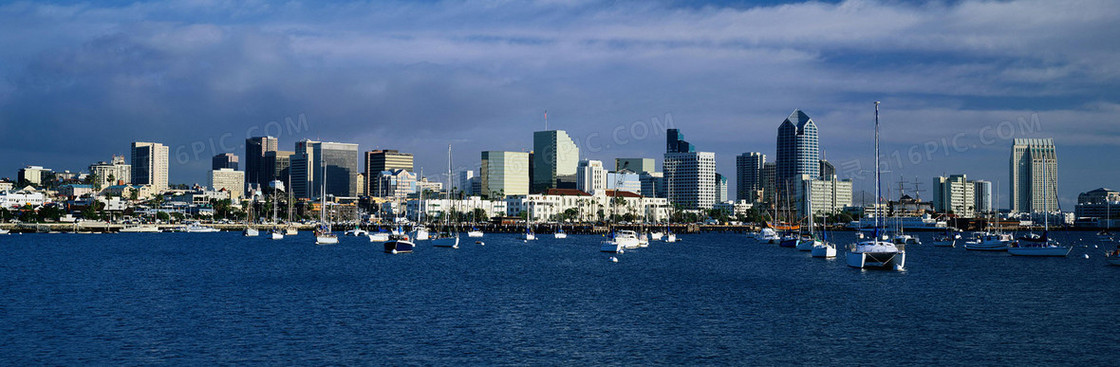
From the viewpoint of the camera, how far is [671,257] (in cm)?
11350

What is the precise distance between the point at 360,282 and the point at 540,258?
3934cm

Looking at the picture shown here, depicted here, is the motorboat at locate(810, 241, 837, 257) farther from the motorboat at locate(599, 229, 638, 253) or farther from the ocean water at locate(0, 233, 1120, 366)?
the motorboat at locate(599, 229, 638, 253)

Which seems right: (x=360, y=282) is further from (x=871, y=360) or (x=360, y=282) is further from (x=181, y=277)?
(x=871, y=360)

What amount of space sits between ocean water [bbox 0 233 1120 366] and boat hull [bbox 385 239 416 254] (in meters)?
27.3

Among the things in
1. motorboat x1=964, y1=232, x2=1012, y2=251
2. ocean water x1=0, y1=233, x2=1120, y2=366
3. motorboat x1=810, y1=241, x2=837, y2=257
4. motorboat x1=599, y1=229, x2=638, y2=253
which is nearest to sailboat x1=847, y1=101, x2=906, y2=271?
ocean water x1=0, y1=233, x2=1120, y2=366

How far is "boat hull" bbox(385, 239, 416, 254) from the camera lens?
11738 centimetres

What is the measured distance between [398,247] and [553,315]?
69346 mm

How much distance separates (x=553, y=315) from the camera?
51156mm

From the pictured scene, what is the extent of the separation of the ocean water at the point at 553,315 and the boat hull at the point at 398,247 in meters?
27.3

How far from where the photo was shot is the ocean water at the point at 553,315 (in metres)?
39.1

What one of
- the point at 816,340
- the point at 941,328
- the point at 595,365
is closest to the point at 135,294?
the point at 595,365

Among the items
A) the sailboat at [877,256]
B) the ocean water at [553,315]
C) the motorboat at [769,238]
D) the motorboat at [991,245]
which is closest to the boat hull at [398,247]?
the ocean water at [553,315]

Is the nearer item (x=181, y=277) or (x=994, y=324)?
(x=994, y=324)

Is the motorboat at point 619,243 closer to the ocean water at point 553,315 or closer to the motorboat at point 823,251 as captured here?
the motorboat at point 823,251
